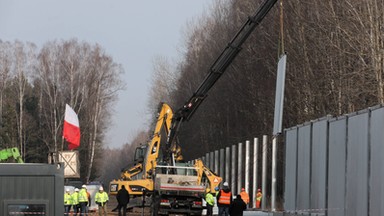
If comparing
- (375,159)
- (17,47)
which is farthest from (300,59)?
(17,47)

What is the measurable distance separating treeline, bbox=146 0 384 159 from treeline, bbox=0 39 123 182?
8819 mm

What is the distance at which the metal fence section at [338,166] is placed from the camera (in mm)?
18141

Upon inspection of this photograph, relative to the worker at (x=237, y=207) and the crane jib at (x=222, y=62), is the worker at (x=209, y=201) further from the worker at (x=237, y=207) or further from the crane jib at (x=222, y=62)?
the worker at (x=237, y=207)

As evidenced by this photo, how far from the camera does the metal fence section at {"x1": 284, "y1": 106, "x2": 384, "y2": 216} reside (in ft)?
59.5

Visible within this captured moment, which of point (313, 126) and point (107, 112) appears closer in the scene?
point (313, 126)

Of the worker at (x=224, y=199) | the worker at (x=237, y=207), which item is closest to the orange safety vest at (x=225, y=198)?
the worker at (x=224, y=199)

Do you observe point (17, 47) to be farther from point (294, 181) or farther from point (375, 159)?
point (375, 159)

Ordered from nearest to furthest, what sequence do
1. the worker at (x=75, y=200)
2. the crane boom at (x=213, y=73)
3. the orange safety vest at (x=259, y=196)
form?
1. the crane boom at (x=213, y=73)
2. the worker at (x=75, y=200)
3. the orange safety vest at (x=259, y=196)

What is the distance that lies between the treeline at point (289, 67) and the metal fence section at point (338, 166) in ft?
16.5

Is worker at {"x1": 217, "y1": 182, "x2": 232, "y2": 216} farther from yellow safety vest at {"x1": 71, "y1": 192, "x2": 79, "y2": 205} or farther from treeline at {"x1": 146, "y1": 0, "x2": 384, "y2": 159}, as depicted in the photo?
yellow safety vest at {"x1": 71, "y1": 192, "x2": 79, "y2": 205}

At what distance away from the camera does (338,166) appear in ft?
68.4

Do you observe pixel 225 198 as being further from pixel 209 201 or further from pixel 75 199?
pixel 75 199

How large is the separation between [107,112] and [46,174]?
8677 centimetres

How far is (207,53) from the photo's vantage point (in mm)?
85875
